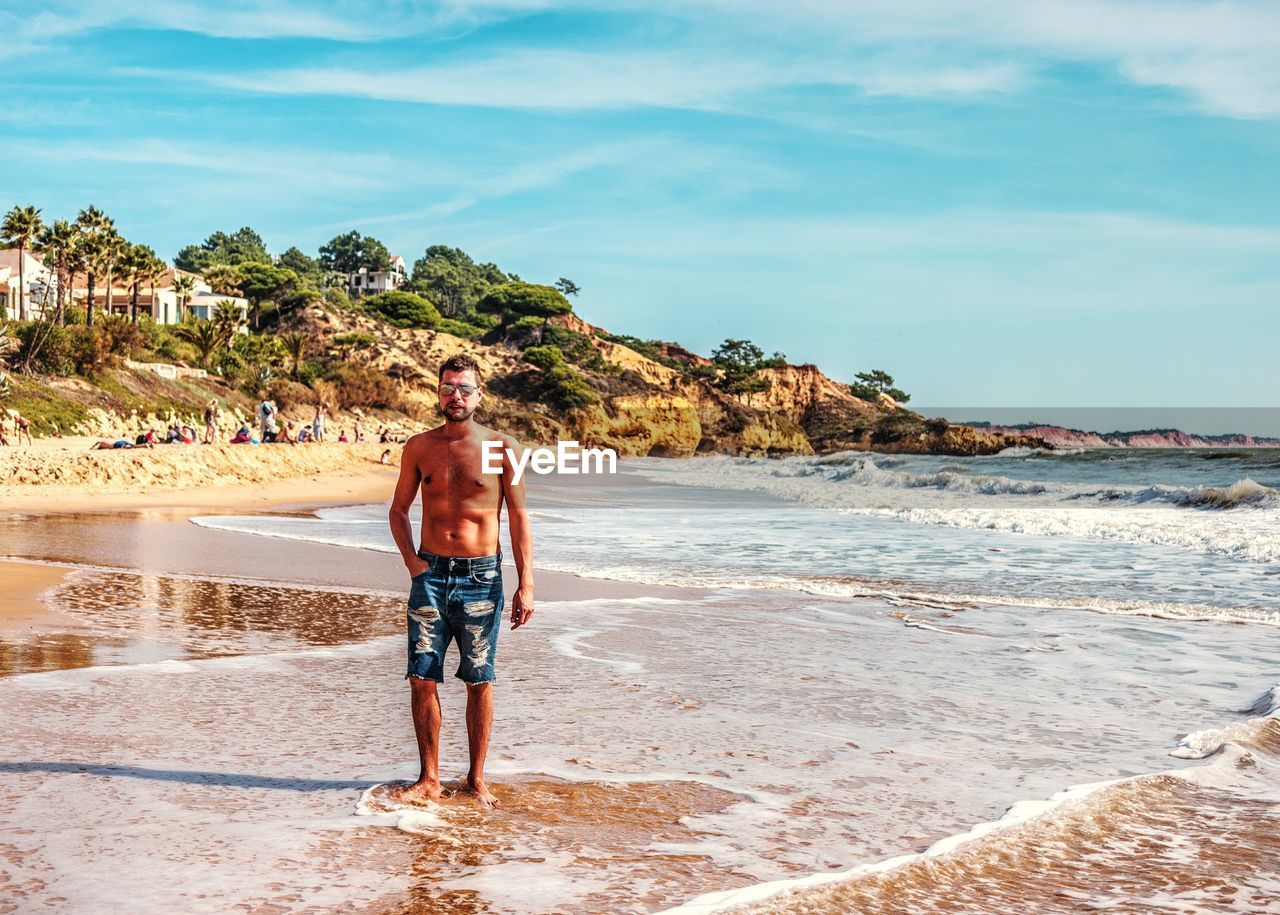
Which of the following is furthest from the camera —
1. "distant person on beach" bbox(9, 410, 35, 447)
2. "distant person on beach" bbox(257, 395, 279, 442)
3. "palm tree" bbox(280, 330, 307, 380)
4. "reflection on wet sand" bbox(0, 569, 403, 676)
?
"palm tree" bbox(280, 330, 307, 380)

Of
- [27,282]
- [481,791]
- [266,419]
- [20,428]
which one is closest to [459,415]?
[481,791]

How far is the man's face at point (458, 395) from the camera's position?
4.37m

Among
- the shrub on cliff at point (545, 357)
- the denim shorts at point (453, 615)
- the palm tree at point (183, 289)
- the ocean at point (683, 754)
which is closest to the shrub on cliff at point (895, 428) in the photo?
the shrub on cliff at point (545, 357)

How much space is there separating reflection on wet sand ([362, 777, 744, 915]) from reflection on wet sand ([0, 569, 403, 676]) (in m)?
3.20

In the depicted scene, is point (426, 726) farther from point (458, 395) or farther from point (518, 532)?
point (458, 395)

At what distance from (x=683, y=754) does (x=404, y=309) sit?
3326 inches

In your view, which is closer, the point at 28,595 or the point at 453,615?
the point at 453,615

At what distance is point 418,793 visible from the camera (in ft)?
13.6

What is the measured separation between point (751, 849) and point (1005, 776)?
1.50 metres

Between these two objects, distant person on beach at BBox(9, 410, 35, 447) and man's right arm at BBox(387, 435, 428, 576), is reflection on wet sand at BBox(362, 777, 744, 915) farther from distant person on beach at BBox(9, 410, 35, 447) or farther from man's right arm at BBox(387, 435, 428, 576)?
distant person on beach at BBox(9, 410, 35, 447)

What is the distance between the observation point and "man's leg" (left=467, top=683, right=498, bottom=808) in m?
4.19

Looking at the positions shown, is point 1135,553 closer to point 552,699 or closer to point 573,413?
point 552,699

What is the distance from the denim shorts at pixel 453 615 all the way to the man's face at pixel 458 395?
57 centimetres

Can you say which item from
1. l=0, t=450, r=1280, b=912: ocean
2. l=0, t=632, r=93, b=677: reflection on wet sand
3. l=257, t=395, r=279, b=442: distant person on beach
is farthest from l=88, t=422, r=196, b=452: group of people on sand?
l=0, t=632, r=93, b=677: reflection on wet sand
